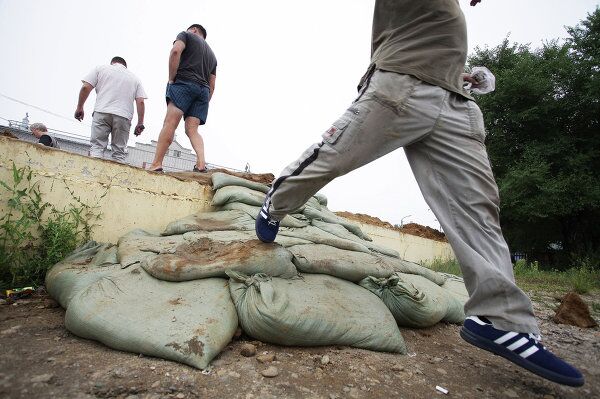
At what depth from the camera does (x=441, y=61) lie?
121cm

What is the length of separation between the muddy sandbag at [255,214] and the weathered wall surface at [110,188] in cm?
31

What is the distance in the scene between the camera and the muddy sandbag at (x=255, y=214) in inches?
90.5

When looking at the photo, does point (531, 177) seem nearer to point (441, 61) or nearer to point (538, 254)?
point (538, 254)

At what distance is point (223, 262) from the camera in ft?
4.68

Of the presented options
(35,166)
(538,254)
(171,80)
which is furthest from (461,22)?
(538,254)

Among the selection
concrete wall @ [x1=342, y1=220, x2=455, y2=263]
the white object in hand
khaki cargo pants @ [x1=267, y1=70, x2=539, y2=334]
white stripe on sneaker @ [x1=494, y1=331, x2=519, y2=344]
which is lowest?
concrete wall @ [x1=342, y1=220, x2=455, y2=263]

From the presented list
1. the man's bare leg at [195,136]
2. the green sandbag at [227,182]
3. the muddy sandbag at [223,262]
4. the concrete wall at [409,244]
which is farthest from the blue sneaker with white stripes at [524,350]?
the concrete wall at [409,244]

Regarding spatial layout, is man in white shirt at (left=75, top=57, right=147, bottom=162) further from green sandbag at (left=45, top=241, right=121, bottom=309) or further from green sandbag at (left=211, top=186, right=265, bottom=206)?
green sandbag at (left=45, top=241, right=121, bottom=309)

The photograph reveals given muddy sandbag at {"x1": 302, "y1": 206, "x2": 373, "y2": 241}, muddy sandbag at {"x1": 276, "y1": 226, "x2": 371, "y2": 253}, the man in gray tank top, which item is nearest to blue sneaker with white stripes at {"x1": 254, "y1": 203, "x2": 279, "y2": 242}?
muddy sandbag at {"x1": 276, "y1": 226, "x2": 371, "y2": 253}

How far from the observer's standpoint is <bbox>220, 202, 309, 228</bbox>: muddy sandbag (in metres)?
2.30

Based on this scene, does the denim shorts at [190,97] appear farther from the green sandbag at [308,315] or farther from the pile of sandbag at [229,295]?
the green sandbag at [308,315]

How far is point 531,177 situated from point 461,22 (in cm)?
962

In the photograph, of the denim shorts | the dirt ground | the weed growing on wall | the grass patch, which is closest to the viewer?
the dirt ground

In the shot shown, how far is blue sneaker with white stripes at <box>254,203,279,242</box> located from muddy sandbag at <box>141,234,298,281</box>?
4cm
